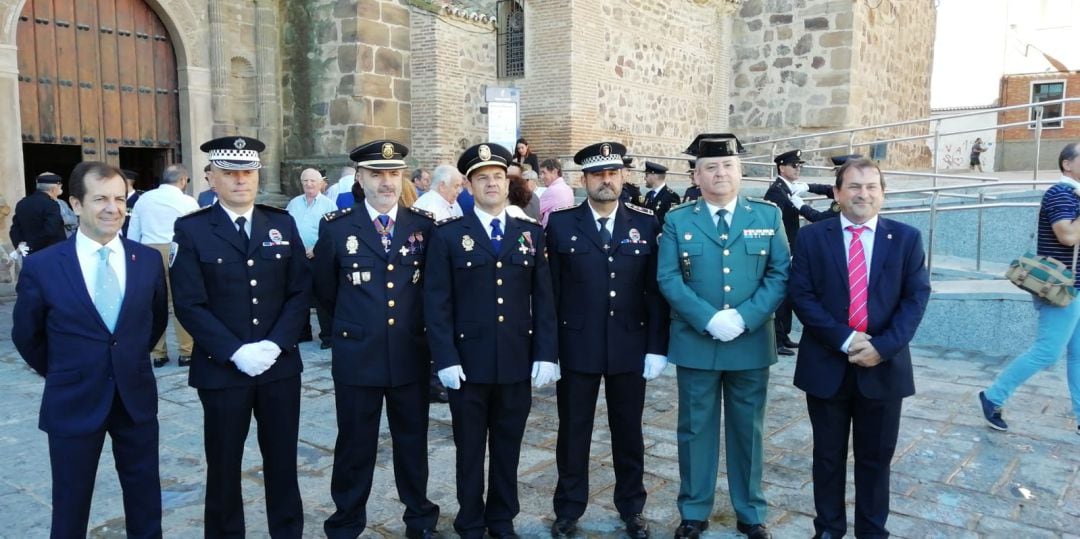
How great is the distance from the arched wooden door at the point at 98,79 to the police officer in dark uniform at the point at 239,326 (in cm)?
925

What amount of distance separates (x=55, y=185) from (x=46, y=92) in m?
A: 2.87

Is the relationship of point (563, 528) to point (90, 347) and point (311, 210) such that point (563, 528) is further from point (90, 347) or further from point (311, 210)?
point (311, 210)

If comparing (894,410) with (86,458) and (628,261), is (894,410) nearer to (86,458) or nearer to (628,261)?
(628,261)

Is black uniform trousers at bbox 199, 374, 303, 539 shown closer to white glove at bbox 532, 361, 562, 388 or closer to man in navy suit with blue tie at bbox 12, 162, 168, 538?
man in navy suit with blue tie at bbox 12, 162, 168, 538

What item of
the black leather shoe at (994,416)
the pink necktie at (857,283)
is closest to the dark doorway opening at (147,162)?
the pink necktie at (857,283)

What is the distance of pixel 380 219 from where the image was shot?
387cm

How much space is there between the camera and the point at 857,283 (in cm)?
363

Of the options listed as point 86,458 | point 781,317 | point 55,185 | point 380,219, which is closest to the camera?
point 86,458

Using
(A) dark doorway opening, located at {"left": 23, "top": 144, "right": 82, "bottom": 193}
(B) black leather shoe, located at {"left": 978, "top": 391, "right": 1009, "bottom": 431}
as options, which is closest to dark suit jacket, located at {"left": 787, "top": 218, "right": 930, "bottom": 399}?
(B) black leather shoe, located at {"left": 978, "top": 391, "right": 1009, "bottom": 431}

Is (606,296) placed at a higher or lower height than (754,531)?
higher

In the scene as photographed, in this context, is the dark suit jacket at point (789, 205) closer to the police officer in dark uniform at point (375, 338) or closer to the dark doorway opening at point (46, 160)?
the police officer in dark uniform at point (375, 338)

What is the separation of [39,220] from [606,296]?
7.59 meters

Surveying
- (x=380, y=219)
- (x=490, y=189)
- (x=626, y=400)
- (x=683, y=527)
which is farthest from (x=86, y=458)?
(x=683, y=527)

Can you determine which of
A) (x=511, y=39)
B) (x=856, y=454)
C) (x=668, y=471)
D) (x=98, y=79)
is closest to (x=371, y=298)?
(x=668, y=471)
